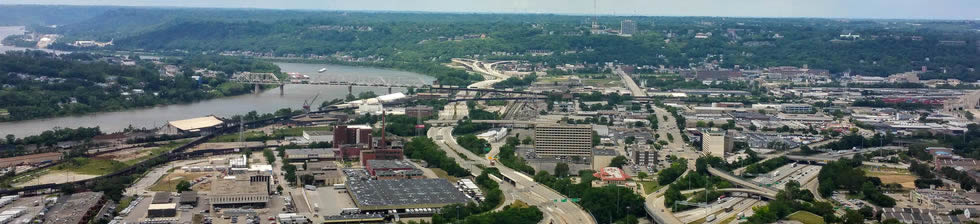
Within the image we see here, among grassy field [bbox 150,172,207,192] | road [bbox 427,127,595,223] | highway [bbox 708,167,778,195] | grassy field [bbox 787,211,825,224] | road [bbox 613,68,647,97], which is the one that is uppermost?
grassy field [bbox 787,211,825,224]

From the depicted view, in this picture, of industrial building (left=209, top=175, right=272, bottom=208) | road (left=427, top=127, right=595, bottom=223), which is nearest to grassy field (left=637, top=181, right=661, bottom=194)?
road (left=427, top=127, right=595, bottom=223)

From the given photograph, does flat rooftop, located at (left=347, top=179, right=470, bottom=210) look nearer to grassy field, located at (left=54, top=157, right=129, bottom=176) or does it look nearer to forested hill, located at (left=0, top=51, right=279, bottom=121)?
grassy field, located at (left=54, top=157, right=129, bottom=176)

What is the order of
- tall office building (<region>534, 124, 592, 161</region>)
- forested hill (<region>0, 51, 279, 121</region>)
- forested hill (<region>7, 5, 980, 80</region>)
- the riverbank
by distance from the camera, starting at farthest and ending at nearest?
forested hill (<region>7, 5, 980, 80</region>)
forested hill (<region>0, 51, 279, 121</region>)
the riverbank
tall office building (<region>534, 124, 592, 161</region>)

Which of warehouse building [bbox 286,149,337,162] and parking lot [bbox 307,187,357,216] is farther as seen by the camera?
warehouse building [bbox 286,149,337,162]

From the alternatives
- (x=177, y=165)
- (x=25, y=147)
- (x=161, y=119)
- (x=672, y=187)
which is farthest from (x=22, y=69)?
(x=672, y=187)

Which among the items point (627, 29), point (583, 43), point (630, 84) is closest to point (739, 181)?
point (630, 84)

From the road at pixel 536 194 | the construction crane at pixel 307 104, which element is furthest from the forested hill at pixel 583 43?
the road at pixel 536 194

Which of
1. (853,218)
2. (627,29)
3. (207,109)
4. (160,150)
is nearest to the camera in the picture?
(853,218)

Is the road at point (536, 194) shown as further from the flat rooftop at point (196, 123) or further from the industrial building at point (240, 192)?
the flat rooftop at point (196, 123)

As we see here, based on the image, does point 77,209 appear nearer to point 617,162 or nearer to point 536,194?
point 536,194
